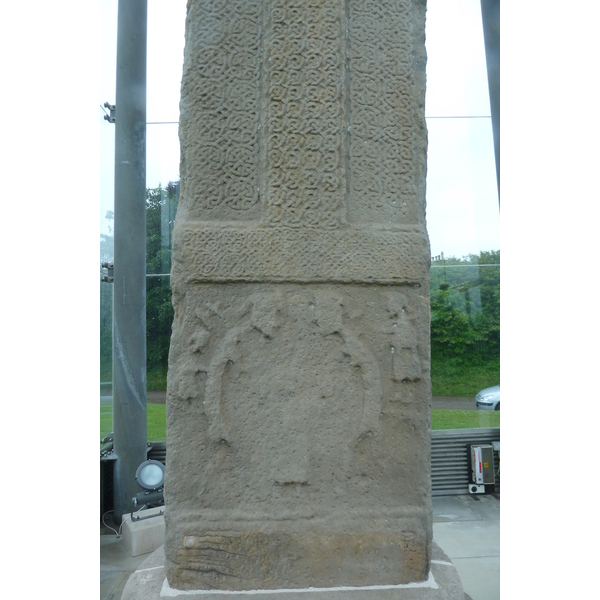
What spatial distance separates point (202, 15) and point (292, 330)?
101 cm

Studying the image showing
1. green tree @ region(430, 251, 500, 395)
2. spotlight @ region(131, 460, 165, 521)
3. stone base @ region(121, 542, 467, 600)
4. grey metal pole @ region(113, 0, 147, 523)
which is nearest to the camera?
stone base @ region(121, 542, 467, 600)

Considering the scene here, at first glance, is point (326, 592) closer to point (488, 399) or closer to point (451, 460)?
point (451, 460)

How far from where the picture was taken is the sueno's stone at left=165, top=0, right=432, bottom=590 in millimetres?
1495

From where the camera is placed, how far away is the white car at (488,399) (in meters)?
4.16

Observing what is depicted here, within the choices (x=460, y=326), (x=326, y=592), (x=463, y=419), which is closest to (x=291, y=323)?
(x=326, y=592)

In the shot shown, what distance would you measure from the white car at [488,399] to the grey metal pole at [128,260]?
9.01 feet

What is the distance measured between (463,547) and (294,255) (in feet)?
8.24

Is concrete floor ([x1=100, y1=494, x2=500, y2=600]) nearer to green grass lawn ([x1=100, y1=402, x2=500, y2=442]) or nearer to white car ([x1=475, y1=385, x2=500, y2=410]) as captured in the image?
green grass lawn ([x1=100, y1=402, x2=500, y2=442])

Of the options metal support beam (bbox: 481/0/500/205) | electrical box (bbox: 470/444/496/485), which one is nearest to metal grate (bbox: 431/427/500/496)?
electrical box (bbox: 470/444/496/485)

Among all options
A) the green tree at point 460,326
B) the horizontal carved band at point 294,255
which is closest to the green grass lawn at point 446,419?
the green tree at point 460,326

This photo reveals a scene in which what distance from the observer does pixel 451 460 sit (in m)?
3.84

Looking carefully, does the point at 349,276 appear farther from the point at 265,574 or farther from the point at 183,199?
the point at 265,574

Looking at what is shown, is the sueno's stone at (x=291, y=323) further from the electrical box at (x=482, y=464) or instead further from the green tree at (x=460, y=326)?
the green tree at (x=460, y=326)

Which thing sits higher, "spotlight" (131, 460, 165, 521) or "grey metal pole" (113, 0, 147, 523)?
"grey metal pole" (113, 0, 147, 523)
